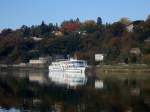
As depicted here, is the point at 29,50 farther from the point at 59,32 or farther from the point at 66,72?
the point at 66,72

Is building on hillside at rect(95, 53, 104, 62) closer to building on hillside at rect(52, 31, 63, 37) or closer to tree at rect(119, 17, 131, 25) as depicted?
tree at rect(119, 17, 131, 25)

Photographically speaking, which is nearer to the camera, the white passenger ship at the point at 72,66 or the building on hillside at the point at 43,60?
the white passenger ship at the point at 72,66

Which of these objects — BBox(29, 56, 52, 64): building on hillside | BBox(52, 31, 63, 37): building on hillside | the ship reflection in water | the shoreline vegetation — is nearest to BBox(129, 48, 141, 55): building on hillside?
the shoreline vegetation

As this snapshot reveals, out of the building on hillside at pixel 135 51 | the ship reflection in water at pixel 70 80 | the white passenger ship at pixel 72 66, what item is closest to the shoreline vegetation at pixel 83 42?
the building on hillside at pixel 135 51

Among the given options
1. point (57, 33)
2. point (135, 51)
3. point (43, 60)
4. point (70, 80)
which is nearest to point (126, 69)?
point (135, 51)

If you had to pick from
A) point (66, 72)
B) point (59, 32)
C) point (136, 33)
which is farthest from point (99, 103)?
point (59, 32)

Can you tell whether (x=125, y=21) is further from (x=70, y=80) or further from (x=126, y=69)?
(x=70, y=80)

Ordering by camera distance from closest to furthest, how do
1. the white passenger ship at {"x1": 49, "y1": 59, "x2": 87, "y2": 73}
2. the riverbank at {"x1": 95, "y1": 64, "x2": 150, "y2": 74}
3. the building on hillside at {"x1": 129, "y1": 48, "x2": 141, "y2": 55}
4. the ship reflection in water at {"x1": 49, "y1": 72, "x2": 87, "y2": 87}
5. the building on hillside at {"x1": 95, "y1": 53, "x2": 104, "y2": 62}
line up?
the ship reflection in water at {"x1": 49, "y1": 72, "x2": 87, "y2": 87} → the riverbank at {"x1": 95, "y1": 64, "x2": 150, "y2": 74} → the white passenger ship at {"x1": 49, "y1": 59, "x2": 87, "y2": 73} → the building on hillside at {"x1": 129, "y1": 48, "x2": 141, "y2": 55} → the building on hillside at {"x1": 95, "y1": 53, "x2": 104, "y2": 62}

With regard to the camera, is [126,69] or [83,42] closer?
[126,69]

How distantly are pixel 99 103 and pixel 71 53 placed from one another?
5517 centimetres

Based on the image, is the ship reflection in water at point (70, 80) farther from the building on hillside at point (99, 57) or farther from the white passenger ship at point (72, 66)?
the building on hillside at point (99, 57)

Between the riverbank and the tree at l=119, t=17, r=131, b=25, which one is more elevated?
the tree at l=119, t=17, r=131, b=25

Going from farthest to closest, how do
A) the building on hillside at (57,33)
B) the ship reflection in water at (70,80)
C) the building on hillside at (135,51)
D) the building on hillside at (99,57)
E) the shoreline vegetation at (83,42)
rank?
the building on hillside at (57,33)
the building on hillside at (99,57)
the shoreline vegetation at (83,42)
the building on hillside at (135,51)
the ship reflection in water at (70,80)

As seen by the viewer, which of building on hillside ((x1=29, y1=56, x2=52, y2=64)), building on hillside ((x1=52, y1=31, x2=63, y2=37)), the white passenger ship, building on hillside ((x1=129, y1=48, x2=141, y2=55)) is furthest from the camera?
building on hillside ((x1=52, y1=31, x2=63, y2=37))
